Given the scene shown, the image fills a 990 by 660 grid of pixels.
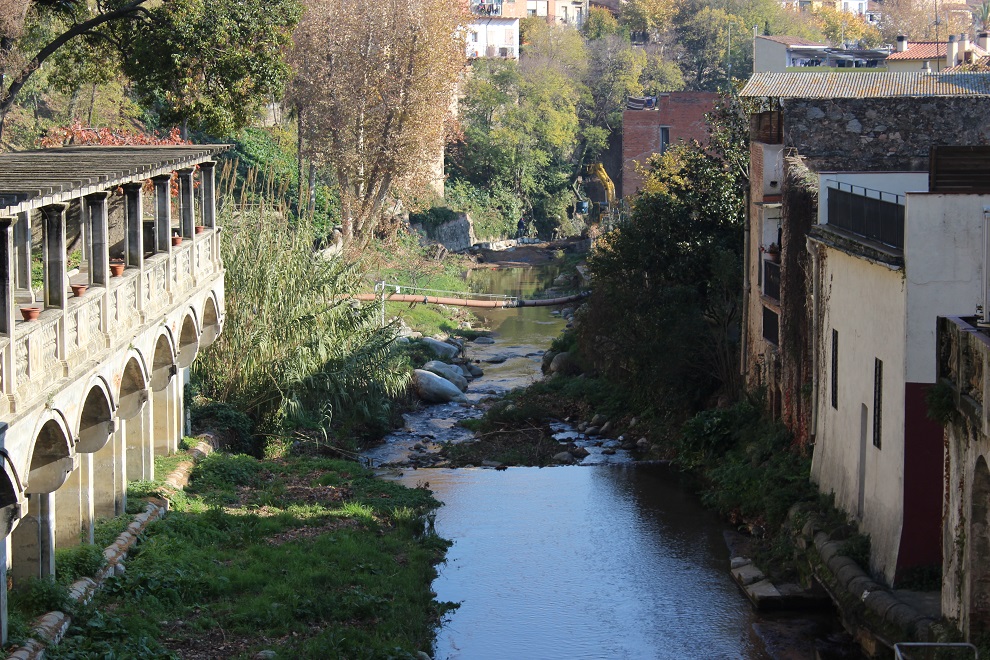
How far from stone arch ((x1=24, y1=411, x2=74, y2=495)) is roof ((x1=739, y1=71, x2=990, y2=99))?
14.6 metres

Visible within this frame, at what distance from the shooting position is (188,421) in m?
25.0

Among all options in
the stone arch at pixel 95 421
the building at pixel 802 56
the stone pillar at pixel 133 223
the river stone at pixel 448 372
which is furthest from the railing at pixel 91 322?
the building at pixel 802 56

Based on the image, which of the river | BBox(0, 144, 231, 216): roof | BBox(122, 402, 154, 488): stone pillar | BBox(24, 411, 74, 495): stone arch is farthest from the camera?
BBox(122, 402, 154, 488): stone pillar

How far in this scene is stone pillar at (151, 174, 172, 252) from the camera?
20656 mm

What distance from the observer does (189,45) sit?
24.7 meters

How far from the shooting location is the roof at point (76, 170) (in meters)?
12.8

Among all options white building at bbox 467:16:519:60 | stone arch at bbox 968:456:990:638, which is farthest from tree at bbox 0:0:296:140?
white building at bbox 467:16:519:60

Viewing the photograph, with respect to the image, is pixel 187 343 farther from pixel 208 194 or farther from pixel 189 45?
pixel 189 45

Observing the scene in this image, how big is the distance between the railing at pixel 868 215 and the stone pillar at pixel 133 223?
994 cm

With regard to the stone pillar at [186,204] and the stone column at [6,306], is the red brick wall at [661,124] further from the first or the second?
the stone column at [6,306]

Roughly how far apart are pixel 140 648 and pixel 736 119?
21908 mm

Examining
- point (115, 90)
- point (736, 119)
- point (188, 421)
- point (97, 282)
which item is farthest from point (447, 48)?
point (97, 282)

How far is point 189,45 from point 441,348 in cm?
1720

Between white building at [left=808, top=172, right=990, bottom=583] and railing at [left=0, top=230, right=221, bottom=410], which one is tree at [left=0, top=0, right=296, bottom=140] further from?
white building at [left=808, top=172, right=990, bottom=583]
